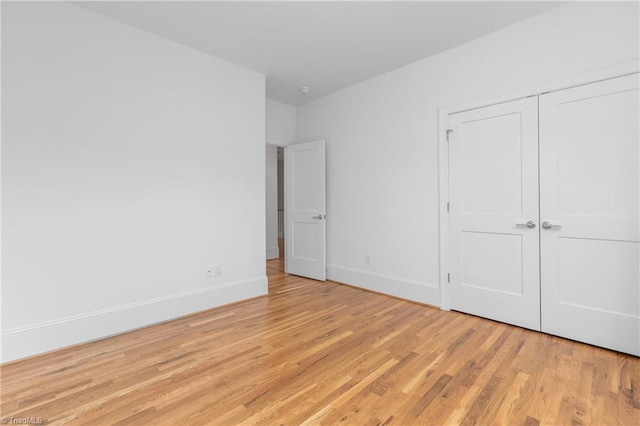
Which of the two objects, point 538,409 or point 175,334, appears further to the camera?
point 175,334

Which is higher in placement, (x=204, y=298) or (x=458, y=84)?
(x=458, y=84)

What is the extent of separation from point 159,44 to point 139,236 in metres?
1.89

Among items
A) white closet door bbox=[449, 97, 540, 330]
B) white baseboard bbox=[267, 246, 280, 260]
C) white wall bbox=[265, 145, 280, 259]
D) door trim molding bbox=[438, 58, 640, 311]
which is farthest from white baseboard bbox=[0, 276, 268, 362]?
white wall bbox=[265, 145, 280, 259]

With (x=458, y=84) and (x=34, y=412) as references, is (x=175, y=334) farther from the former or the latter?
(x=458, y=84)

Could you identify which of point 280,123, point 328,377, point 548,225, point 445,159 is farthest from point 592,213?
point 280,123

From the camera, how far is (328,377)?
2041 millimetres

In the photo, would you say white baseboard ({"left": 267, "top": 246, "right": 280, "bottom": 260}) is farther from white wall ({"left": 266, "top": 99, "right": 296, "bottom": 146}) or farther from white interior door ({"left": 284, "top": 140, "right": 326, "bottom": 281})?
white wall ({"left": 266, "top": 99, "right": 296, "bottom": 146})

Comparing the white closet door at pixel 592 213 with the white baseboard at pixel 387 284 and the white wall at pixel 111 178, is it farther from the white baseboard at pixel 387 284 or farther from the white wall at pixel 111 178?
the white wall at pixel 111 178

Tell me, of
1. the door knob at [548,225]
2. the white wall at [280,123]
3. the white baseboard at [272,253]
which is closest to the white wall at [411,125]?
the white wall at [280,123]

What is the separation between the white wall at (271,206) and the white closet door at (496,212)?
405 centimetres

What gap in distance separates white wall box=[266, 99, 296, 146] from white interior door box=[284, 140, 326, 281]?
8.2 inches

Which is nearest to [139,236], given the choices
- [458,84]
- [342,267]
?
[342,267]

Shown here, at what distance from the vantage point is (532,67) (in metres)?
2.76

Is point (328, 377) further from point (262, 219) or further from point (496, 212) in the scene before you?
point (262, 219)
